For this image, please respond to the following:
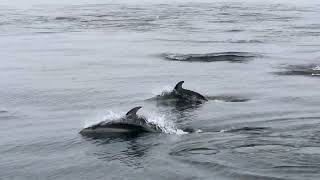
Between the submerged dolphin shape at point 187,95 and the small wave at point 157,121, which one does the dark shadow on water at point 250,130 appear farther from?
the submerged dolphin shape at point 187,95

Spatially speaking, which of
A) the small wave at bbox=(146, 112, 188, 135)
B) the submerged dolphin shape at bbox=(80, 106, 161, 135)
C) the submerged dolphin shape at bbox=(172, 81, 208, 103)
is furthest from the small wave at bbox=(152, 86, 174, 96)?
the submerged dolphin shape at bbox=(80, 106, 161, 135)

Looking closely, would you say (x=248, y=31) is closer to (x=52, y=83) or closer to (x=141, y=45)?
(x=141, y=45)

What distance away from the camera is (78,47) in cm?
4347

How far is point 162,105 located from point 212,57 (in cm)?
1435

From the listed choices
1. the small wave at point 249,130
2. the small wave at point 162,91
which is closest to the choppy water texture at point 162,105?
the small wave at point 249,130

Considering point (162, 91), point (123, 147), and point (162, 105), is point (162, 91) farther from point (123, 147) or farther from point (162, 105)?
point (123, 147)

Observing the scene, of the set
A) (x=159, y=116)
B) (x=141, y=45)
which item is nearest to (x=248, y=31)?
(x=141, y=45)

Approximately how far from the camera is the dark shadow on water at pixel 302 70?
99.1 feet

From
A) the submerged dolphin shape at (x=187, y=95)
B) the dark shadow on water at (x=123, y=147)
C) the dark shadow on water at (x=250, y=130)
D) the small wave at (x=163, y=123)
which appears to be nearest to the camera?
the dark shadow on water at (x=123, y=147)

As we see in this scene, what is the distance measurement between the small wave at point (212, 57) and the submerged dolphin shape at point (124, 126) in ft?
59.3

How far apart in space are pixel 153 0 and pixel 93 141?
346ft

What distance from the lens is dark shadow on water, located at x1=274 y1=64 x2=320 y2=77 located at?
99.1 feet

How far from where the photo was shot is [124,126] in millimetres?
18031

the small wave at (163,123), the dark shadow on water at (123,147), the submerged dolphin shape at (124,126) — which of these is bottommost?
the dark shadow on water at (123,147)
